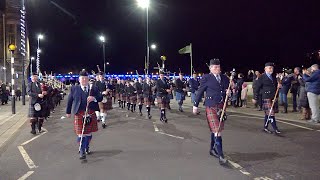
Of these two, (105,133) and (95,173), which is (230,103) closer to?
(105,133)

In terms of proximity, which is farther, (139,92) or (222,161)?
(139,92)

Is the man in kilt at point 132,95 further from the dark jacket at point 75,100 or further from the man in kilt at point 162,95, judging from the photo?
the dark jacket at point 75,100

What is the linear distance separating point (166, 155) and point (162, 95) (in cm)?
702

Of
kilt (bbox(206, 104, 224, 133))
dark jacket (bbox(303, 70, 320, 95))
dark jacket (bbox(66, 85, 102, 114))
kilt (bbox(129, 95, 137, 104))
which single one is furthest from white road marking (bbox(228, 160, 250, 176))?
kilt (bbox(129, 95, 137, 104))

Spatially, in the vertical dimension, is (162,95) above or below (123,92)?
below

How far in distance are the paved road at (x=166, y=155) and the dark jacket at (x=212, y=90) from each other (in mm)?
1205

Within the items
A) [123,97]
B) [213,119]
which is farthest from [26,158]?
[123,97]

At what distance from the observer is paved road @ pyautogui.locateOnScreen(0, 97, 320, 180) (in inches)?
285

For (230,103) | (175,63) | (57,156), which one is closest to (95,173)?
(57,156)

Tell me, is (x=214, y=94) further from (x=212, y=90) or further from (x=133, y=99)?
(x=133, y=99)

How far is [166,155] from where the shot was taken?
8867 millimetres

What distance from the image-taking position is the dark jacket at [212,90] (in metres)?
8.28

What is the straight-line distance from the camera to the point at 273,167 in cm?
757

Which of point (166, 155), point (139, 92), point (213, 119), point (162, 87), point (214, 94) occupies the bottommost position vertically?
point (166, 155)
